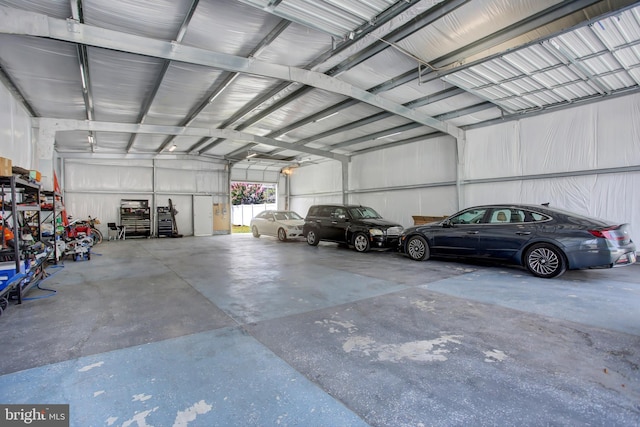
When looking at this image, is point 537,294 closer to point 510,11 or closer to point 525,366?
point 525,366

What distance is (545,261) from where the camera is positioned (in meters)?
5.39

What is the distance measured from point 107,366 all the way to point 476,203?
9712 millimetres

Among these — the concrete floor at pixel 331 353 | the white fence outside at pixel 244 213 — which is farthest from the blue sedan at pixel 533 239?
the white fence outside at pixel 244 213

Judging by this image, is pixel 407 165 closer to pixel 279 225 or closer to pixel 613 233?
pixel 279 225

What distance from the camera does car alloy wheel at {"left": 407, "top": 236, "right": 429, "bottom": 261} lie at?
7180 mm

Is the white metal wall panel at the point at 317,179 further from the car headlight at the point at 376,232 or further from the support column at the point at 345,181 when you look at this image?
the car headlight at the point at 376,232

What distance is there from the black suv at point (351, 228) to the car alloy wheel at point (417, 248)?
1.16 metres

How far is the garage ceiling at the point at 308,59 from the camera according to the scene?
170 inches

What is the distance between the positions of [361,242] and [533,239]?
431cm

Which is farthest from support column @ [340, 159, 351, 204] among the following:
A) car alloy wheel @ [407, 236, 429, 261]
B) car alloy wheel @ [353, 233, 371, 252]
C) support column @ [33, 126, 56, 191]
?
support column @ [33, 126, 56, 191]

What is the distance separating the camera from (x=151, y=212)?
1452 cm

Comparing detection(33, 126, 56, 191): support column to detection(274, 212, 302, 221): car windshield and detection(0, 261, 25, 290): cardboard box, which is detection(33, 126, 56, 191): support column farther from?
detection(274, 212, 302, 221): car windshield

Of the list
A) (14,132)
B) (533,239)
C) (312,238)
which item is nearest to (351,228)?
(312,238)

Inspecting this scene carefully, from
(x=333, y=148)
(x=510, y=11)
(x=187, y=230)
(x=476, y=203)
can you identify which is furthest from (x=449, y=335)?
(x=187, y=230)
